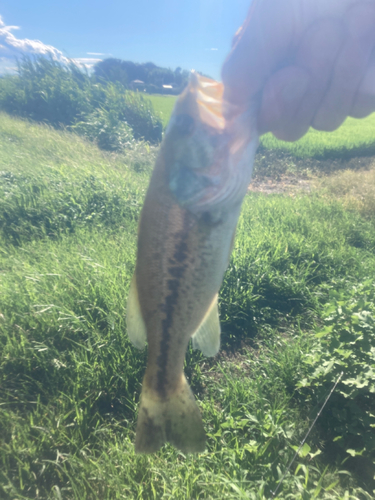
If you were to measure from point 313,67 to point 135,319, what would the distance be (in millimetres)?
1345

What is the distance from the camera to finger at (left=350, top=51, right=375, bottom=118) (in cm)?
126

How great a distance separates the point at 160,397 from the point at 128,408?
4.04 ft

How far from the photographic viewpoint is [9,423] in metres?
2.16

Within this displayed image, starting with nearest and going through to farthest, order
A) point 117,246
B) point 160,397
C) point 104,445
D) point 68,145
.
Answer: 1. point 160,397
2. point 104,445
3. point 117,246
4. point 68,145

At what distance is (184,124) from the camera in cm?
122

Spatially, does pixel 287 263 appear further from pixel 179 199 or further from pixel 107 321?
pixel 179 199

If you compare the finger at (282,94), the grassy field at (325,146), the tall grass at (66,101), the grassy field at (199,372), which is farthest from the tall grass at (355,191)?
the tall grass at (66,101)

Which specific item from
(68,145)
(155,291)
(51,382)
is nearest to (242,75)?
(155,291)

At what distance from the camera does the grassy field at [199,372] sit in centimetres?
195

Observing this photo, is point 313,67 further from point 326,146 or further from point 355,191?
point 326,146

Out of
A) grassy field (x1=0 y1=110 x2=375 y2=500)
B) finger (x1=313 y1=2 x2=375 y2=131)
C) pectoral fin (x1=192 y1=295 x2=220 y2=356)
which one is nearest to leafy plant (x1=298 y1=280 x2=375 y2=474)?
grassy field (x1=0 y1=110 x2=375 y2=500)

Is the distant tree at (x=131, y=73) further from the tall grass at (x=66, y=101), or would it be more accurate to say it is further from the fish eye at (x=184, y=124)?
the fish eye at (x=184, y=124)

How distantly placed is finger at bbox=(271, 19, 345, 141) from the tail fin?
1362mm

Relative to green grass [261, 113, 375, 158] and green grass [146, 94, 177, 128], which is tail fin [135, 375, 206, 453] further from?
green grass [261, 113, 375, 158]
